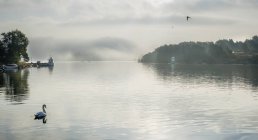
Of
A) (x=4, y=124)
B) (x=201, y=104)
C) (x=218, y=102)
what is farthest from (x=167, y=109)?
(x=4, y=124)

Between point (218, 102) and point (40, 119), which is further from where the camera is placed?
point (218, 102)

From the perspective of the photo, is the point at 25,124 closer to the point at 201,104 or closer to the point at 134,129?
the point at 134,129

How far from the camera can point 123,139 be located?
43.5 metres

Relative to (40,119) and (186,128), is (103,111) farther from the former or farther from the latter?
(186,128)

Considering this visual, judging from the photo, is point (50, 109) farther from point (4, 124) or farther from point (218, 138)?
point (218, 138)

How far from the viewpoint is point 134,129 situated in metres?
48.8

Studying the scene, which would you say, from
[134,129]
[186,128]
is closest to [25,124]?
[134,129]

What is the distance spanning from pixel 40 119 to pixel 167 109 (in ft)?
67.4

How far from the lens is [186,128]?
1944 inches

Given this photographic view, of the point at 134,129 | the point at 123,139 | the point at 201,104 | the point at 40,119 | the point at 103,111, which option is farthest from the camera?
the point at 201,104

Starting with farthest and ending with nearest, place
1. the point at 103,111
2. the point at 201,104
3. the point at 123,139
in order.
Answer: the point at 201,104 → the point at 103,111 → the point at 123,139

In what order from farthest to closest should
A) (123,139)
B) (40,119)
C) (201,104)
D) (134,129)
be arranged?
(201,104)
(40,119)
(134,129)
(123,139)

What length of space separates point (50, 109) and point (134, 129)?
864 inches

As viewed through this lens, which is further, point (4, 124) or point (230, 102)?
point (230, 102)
